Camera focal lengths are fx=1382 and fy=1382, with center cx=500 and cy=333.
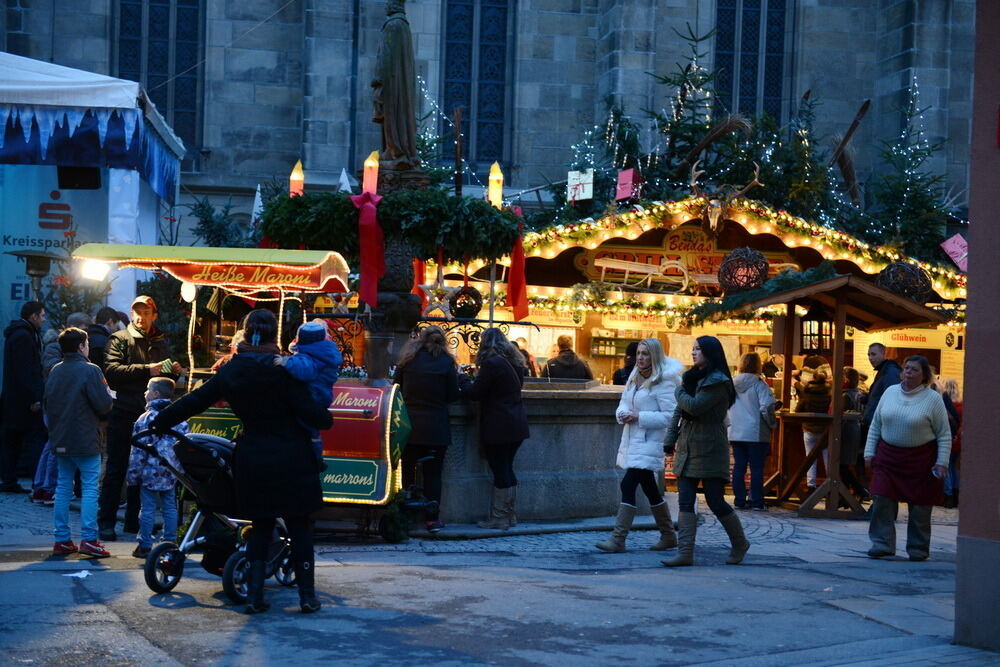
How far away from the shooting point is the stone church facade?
23.4 metres

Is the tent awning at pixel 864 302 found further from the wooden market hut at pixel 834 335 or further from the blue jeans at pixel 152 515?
the blue jeans at pixel 152 515

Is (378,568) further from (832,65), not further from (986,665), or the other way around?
(832,65)

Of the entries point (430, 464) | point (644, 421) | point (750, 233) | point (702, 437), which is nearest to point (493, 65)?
point (750, 233)

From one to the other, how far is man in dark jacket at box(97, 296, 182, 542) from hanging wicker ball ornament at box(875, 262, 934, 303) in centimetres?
974

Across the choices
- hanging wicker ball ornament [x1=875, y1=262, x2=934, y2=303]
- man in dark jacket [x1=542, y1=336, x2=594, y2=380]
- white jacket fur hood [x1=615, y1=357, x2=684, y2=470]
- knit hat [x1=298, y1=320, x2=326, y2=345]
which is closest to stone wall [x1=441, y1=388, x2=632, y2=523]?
white jacket fur hood [x1=615, y1=357, x2=684, y2=470]

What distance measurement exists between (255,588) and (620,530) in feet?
12.8

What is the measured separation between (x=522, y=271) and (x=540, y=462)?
5.70 ft

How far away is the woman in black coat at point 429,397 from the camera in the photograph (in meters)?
10.9

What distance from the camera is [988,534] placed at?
23.1ft

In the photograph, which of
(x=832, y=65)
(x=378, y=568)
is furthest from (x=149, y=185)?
(x=832, y=65)

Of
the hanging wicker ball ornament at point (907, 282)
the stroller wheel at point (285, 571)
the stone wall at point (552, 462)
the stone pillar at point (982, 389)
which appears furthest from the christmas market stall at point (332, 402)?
the hanging wicker ball ornament at point (907, 282)

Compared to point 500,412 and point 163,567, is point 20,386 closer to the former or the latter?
point 500,412

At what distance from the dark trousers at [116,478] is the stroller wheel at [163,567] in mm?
2701

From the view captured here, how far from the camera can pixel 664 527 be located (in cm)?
1088
